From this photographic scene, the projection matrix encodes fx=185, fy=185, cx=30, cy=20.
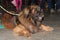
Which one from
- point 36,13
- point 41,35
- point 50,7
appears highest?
point 36,13

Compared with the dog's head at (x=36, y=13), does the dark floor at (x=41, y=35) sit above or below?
below

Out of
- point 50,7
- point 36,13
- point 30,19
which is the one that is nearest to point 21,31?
point 30,19

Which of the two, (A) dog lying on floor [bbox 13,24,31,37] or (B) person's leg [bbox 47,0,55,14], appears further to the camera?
(B) person's leg [bbox 47,0,55,14]

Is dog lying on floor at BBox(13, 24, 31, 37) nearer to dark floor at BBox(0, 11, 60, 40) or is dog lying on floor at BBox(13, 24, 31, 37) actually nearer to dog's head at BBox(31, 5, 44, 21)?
dark floor at BBox(0, 11, 60, 40)

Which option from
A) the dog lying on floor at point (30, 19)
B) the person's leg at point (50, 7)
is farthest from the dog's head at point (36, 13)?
the person's leg at point (50, 7)

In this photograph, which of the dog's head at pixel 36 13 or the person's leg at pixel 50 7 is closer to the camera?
the dog's head at pixel 36 13

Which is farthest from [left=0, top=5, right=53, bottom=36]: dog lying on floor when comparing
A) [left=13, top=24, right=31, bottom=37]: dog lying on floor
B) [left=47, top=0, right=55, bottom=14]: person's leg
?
[left=47, top=0, right=55, bottom=14]: person's leg

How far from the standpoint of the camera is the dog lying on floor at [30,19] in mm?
2555

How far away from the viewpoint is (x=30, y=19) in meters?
2.62

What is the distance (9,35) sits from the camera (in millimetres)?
2648

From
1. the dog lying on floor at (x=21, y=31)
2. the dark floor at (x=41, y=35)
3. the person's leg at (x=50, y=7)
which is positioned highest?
the person's leg at (x=50, y=7)

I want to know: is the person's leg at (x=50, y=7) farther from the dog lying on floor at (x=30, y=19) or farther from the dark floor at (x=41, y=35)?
the dog lying on floor at (x=30, y=19)

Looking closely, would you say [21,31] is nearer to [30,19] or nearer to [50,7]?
[30,19]

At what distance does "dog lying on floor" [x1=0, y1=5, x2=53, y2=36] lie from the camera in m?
2.55
